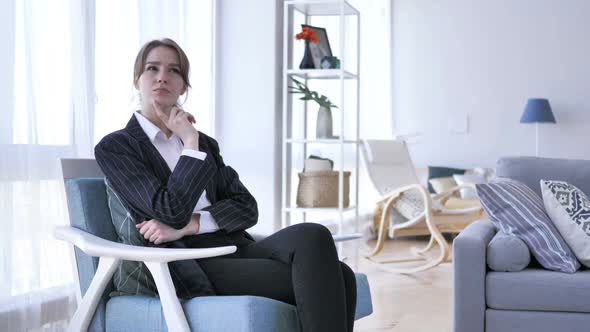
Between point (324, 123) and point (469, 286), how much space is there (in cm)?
224

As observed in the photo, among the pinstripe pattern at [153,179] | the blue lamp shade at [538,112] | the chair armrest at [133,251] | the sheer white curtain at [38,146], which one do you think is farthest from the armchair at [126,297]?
the blue lamp shade at [538,112]

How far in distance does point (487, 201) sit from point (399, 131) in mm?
5041

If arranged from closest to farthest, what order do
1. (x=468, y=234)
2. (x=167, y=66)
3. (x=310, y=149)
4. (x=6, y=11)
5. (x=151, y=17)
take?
(x=167, y=66) → (x=6, y=11) → (x=468, y=234) → (x=151, y=17) → (x=310, y=149)

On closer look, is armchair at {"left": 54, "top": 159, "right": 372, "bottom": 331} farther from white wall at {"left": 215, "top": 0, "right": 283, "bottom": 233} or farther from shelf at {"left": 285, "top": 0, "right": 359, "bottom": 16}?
shelf at {"left": 285, "top": 0, "right": 359, "bottom": 16}

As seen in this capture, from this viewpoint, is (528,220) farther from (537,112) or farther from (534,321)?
(537,112)

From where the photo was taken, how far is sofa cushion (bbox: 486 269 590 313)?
284 centimetres

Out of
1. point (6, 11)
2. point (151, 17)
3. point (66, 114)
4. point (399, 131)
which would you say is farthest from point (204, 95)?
point (399, 131)

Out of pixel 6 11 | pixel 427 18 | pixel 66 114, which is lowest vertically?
pixel 66 114

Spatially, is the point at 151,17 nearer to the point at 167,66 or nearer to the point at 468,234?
the point at 167,66

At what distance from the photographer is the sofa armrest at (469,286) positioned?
2.89m

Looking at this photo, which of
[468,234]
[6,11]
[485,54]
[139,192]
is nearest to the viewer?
[139,192]

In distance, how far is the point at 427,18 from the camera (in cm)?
810

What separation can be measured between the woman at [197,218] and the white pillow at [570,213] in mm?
1089

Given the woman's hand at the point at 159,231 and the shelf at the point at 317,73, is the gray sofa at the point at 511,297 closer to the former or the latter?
the woman's hand at the point at 159,231
